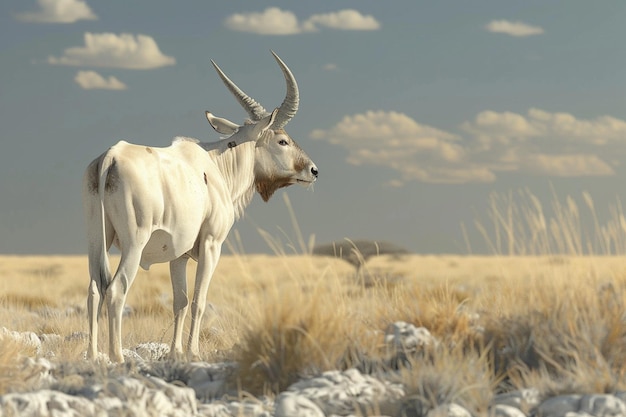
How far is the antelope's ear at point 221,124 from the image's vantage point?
11.5 m

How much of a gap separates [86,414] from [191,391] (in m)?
0.73

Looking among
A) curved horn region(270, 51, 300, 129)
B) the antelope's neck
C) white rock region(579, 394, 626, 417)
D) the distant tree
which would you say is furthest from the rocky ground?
the distant tree

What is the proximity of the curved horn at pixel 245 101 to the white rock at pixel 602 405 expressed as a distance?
6138 millimetres

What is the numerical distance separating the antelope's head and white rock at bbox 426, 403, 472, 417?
580 cm

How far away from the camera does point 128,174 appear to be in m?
9.07

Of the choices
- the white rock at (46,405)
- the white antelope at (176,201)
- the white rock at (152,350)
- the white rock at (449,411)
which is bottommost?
the white rock at (152,350)

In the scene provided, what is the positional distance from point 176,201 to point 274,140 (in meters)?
2.27

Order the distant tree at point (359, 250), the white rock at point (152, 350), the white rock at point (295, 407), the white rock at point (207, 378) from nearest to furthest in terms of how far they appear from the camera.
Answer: the white rock at point (295, 407)
the white rock at point (207, 378)
the white rock at point (152, 350)
the distant tree at point (359, 250)

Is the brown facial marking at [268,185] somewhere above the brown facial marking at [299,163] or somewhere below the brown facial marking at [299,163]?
below

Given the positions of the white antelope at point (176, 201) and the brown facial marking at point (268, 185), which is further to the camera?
the brown facial marking at point (268, 185)

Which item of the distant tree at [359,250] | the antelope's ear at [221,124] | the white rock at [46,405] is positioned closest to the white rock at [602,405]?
the white rock at [46,405]

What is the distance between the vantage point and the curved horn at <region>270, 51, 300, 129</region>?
37.1 ft

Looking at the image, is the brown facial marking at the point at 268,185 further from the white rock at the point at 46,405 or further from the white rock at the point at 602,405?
the white rock at the point at 602,405

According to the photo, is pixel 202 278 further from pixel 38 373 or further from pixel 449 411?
pixel 449 411
